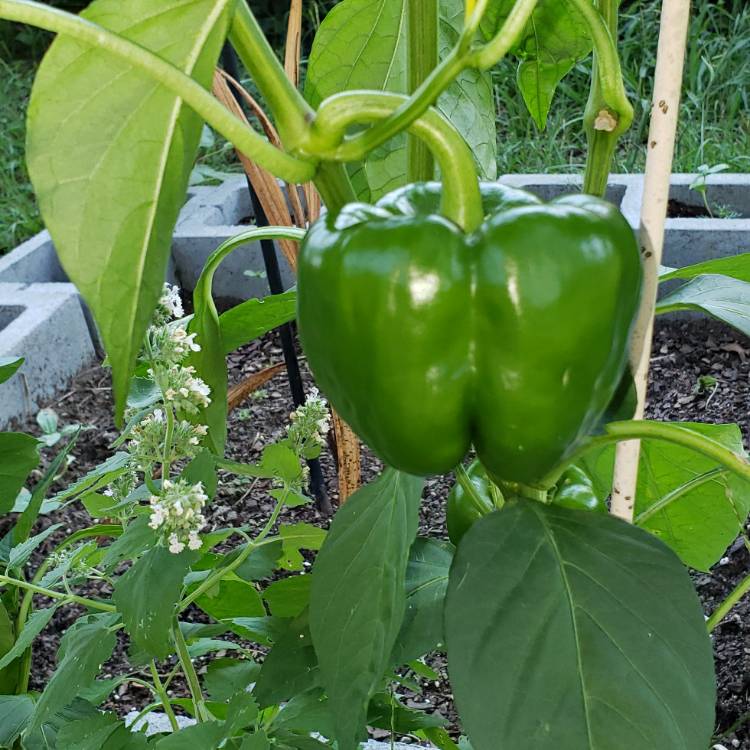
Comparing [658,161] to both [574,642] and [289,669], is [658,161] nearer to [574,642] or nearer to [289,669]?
[574,642]

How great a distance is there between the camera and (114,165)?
1.47 ft

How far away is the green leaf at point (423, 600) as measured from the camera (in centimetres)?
72

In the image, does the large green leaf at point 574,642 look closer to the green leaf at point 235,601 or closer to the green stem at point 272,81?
the green stem at point 272,81

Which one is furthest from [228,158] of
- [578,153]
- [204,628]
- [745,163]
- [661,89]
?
[661,89]

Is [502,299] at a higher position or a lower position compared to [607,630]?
higher

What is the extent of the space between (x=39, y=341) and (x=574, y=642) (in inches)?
71.6

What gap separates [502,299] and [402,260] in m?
0.05

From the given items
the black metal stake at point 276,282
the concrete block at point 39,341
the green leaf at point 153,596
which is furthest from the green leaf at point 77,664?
the concrete block at point 39,341

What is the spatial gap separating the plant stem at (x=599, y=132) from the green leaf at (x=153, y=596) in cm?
40

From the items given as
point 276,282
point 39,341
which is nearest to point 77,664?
point 276,282

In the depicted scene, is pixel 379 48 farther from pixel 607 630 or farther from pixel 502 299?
pixel 607 630

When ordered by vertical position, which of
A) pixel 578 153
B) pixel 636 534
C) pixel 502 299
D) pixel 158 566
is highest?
pixel 502 299

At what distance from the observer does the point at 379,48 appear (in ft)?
2.27

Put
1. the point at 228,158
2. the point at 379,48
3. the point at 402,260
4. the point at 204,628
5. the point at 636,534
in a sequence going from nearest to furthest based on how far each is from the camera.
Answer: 1. the point at 402,260
2. the point at 636,534
3. the point at 379,48
4. the point at 204,628
5. the point at 228,158
